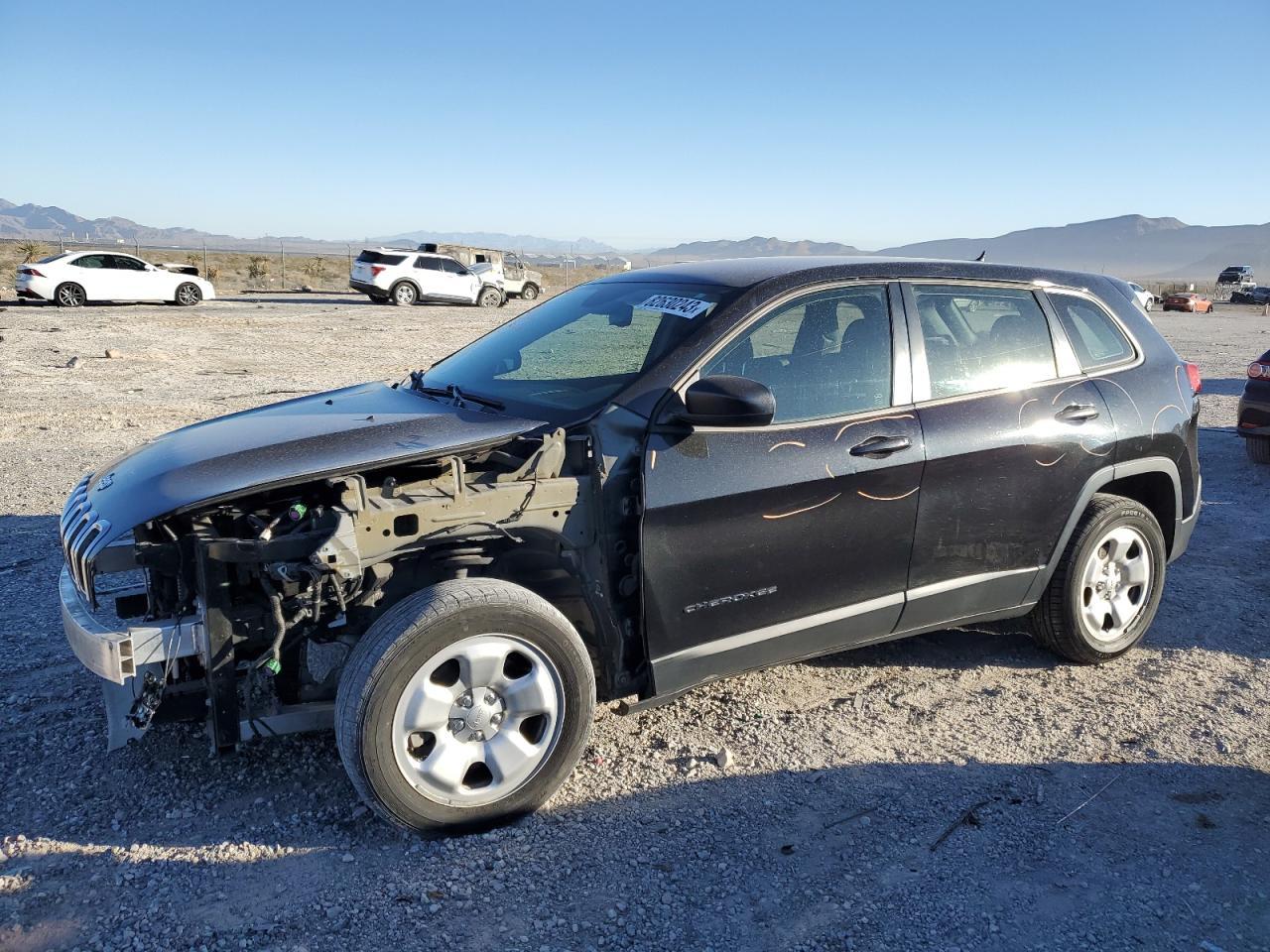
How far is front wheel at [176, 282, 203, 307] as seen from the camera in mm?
25812

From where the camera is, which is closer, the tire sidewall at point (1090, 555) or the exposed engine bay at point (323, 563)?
the exposed engine bay at point (323, 563)

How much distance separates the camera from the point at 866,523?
149 inches

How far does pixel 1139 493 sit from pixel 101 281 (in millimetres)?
25520

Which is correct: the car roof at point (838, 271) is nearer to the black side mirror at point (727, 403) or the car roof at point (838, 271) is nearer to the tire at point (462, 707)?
the black side mirror at point (727, 403)

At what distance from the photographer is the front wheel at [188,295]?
25.8m

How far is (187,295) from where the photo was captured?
26.0 meters

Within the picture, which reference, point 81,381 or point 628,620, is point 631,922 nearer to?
point 628,620

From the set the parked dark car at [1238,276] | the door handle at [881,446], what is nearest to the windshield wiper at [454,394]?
the door handle at [881,446]

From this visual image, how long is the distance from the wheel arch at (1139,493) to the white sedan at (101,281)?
25.3 meters

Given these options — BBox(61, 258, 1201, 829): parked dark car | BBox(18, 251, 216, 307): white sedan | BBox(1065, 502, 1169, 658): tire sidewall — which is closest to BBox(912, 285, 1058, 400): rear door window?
BBox(61, 258, 1201, 829): parked dark car

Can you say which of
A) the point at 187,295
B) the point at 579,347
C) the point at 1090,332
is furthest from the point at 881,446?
the point at 187,295

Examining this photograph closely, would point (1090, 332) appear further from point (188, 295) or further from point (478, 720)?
point (188, 295)

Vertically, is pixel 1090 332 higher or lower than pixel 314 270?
higher

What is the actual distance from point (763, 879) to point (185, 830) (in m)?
1.84
